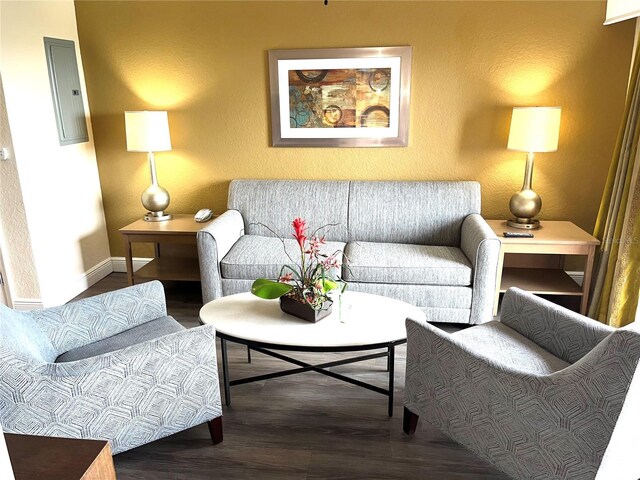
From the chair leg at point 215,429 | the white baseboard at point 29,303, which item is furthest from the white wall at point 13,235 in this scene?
the chair leg at point 215,429

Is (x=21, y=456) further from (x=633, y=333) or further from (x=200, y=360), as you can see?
(x=633, y=333)

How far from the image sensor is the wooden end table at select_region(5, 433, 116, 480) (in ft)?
3.22

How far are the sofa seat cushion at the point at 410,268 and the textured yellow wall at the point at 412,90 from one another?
0.76 m

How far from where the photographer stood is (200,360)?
1876 mm

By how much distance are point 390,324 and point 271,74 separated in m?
2.14

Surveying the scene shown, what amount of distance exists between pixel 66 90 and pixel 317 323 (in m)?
2.59

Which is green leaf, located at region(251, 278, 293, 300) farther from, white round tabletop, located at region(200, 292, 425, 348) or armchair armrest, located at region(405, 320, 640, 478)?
armchair armrest, located at region(405, 320, 640, 478)

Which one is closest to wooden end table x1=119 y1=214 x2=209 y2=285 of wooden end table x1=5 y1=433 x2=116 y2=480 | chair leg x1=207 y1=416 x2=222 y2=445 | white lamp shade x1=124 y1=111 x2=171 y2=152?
white lamp shade x1=124 y1=111 x2=171 y2=152

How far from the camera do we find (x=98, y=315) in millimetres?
2166

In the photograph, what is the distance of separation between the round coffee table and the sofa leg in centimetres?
13

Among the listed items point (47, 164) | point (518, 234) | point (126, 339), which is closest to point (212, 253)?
point (126, 339)

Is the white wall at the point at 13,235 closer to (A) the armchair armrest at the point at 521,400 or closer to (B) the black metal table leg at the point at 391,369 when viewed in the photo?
(B) the black metal table leg at the point at 391,369

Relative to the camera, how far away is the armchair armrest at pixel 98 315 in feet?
6.75

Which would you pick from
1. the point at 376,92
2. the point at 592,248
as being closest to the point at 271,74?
the point at 376,92
